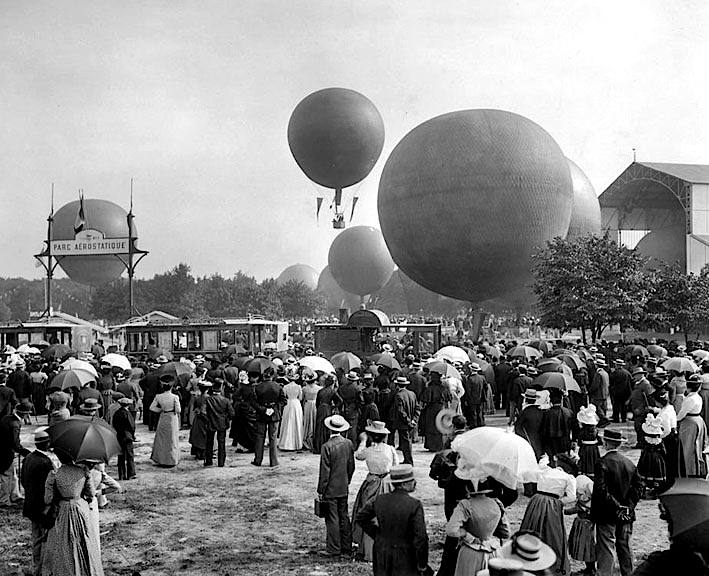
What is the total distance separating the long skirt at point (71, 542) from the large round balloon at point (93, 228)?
36367mm

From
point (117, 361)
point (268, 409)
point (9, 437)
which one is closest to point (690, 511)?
point (9, 437)

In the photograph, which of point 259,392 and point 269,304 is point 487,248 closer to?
point 259,392

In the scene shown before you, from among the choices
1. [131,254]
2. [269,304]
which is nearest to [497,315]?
[269,304]

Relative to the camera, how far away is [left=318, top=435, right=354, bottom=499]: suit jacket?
7.41 metres

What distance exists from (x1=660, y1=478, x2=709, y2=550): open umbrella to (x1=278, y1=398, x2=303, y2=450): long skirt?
901 cm

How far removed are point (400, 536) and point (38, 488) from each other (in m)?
3.38

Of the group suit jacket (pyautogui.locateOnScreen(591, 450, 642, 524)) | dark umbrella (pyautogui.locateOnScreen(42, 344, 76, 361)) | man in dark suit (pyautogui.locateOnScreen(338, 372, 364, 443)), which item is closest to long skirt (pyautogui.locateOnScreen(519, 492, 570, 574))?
suit jacket (pyautogui.locateOnScreen(591, 450, 642, 524))

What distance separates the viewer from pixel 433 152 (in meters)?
36.7

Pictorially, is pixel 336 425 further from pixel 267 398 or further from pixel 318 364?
pixel 318 364

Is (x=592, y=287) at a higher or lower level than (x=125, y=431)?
higher

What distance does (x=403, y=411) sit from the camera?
445 inches

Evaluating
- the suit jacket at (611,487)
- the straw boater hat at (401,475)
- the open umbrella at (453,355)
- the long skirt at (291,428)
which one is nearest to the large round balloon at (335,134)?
the open umbrella at (453,355)

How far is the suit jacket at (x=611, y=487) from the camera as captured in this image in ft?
20.7

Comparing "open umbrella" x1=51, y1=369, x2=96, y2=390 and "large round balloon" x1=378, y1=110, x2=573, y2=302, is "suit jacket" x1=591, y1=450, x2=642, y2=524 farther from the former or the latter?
"large round balloon" x1=378, y1=110, x2=573, y2=302
